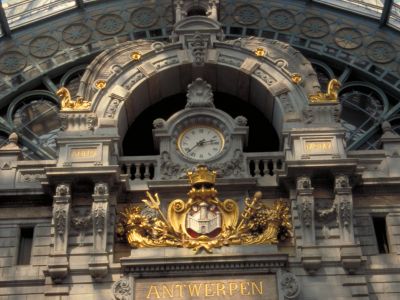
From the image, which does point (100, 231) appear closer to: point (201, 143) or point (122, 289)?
point (122, 289)

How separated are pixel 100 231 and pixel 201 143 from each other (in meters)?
4.96

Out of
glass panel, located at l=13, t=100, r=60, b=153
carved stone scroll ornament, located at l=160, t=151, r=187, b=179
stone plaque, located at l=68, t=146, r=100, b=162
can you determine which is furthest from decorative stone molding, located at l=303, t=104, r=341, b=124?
glass panel, located at l=13, t=100, r=60, b=153

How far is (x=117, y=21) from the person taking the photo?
35.3 metres

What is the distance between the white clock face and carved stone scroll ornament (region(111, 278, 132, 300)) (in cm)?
525

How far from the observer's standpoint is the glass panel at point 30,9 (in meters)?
35.1

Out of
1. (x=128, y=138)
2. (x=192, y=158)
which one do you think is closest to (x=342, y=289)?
(x=192, y=158)

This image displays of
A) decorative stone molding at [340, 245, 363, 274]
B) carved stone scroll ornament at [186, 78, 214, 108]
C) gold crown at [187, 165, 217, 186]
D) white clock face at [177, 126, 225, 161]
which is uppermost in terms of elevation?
carved stone scroll ornament at [186, 78, 214, 108]

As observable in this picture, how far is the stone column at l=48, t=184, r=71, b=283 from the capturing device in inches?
961

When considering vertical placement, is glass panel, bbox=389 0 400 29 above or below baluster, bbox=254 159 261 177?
above

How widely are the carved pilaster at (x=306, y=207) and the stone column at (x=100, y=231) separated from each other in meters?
6.09

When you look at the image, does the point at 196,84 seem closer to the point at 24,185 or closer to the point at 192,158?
the point at 192,158

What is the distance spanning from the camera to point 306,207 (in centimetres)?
2556

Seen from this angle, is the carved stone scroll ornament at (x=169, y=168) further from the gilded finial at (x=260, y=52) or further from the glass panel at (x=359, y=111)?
the glass panel at (x=359, y=111)

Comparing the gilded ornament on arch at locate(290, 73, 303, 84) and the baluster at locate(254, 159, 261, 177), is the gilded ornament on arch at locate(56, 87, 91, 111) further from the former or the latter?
the gilded ornament on arch at locate(290, 73, 303, 84)
